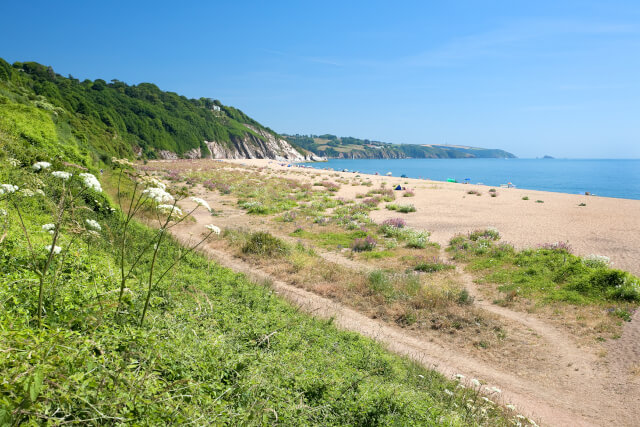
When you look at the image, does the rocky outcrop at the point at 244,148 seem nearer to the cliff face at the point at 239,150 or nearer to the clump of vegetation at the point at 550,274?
the cliff face at the point at 239,150

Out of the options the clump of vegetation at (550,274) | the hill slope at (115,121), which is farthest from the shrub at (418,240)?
the hill slope at (115,121)

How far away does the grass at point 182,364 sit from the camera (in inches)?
104

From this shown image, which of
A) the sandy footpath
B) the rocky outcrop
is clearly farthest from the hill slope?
the sandy footpath

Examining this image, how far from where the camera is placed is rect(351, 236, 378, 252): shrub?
57.7 ft

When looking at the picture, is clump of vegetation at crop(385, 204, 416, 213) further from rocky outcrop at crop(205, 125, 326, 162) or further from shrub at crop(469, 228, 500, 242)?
rocky outcrop at crop(205, 125, 326, 162)

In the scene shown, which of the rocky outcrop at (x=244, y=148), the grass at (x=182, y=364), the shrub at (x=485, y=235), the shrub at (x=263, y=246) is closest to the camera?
the grass at (x=182, y=364)

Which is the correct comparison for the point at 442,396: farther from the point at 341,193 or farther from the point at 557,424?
the point at 341,193

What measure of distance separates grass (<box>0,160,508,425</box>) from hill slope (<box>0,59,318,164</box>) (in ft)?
33.9

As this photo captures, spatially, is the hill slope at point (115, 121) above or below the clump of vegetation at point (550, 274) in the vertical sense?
above

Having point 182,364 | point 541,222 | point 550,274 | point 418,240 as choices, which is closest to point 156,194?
point 182,364

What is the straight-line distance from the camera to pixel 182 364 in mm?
3822

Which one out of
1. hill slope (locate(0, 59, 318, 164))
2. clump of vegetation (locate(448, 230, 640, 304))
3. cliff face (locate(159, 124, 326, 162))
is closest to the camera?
clump of vegetation (locate(448, 230, 640, 304))

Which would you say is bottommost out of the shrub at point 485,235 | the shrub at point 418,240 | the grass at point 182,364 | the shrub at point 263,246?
the shrub at point 418,240

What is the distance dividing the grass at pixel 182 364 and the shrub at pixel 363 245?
31.3ft
